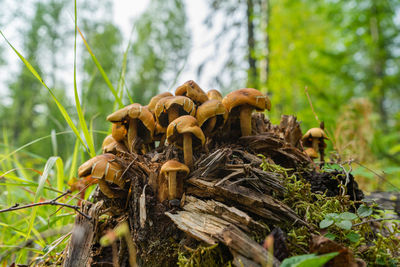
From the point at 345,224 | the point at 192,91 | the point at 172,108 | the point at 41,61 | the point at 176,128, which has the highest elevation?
the point at 41,61

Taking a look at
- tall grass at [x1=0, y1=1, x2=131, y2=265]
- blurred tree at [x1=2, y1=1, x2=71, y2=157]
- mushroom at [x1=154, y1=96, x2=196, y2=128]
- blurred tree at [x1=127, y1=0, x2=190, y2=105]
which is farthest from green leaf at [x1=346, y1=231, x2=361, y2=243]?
blurred tree at [x1=2, y1=1, x2=71, y2=157]

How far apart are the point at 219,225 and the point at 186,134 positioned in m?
0.72

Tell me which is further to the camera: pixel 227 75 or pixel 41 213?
pixel 227 75

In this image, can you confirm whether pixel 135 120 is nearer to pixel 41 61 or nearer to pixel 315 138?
pixel 315 138

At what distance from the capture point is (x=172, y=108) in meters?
2.05

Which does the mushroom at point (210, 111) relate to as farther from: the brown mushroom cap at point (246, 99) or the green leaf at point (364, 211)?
the green leaf at point (364, 211)

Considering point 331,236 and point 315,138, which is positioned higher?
point 315,138

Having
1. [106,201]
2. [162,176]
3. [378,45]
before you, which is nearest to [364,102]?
[378,45]

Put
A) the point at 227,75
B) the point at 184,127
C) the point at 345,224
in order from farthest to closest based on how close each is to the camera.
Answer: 1. the point at 227,75
2. the point at 184,127
3. the point at 345,224

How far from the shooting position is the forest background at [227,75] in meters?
2.93

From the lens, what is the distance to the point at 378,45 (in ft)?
28.4

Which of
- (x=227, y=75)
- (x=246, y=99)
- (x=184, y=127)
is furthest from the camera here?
(x=227, y=75)

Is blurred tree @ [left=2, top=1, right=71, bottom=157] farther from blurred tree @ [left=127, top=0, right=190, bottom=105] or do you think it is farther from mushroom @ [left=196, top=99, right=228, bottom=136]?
mushroom @ [left=196, top=99, right=228, bottom=136]

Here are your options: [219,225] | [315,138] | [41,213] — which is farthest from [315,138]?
[41,213]
